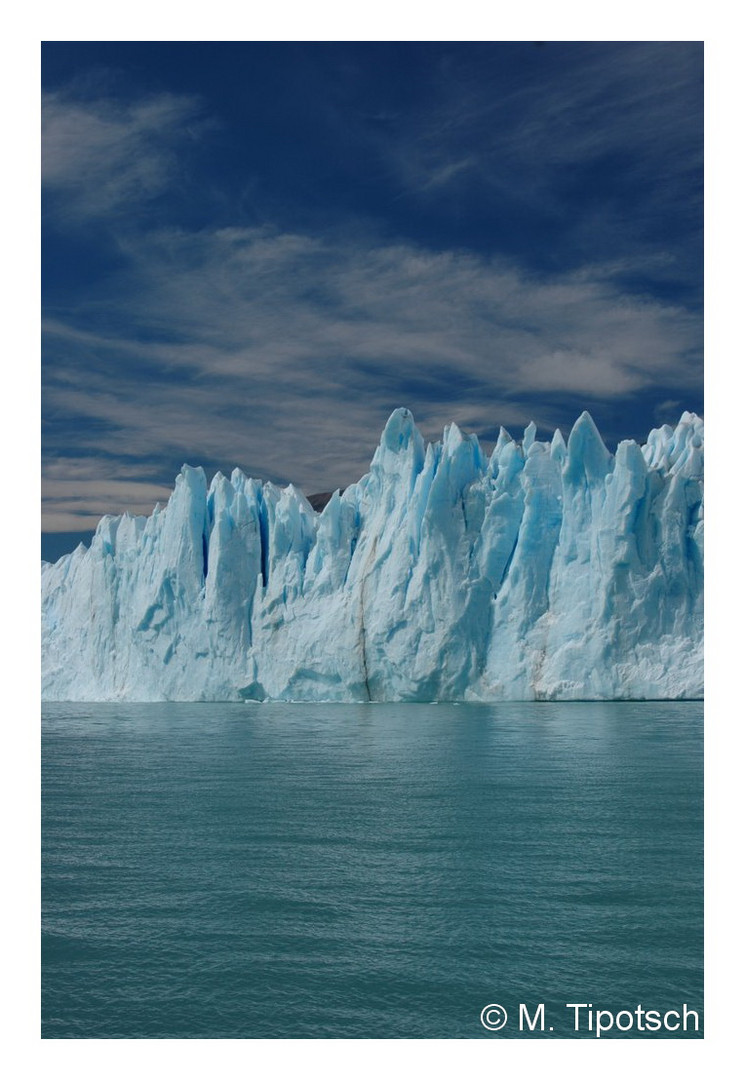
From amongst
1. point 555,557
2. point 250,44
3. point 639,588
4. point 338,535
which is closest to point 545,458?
point 555,557

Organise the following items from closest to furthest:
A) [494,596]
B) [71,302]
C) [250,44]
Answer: [250,44], [71,302], [494,596]

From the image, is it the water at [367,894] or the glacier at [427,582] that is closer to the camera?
the water at [367,894]

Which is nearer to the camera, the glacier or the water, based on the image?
the water
